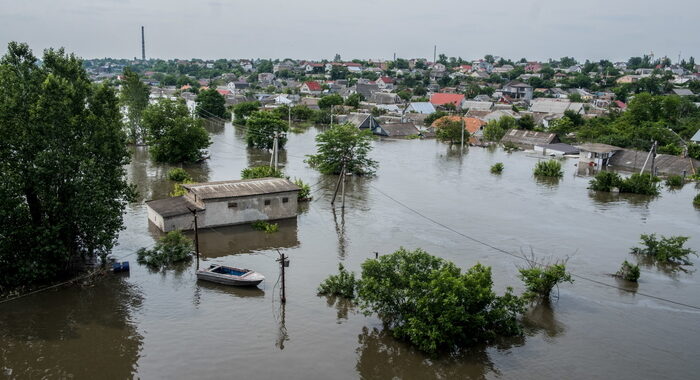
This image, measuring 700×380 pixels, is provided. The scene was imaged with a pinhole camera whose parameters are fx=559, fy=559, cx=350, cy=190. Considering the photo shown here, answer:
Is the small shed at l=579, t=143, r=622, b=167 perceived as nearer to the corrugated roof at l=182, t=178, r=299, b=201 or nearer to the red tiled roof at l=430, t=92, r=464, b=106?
the corrugated roof at l=182, t=178, r=299, b=201

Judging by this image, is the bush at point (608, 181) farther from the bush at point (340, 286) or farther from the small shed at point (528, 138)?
the bush at point (340, 286)

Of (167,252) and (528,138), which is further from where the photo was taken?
(528,138)

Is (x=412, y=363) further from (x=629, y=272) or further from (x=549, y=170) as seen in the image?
(x=549, y=170)

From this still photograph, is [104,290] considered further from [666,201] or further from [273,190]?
[666,201]

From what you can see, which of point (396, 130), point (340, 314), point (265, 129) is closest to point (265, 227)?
point (340, 314)

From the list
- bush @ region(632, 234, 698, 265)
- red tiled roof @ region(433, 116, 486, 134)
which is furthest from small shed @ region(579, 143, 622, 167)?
bush @ region(632, 234, 698, 265)

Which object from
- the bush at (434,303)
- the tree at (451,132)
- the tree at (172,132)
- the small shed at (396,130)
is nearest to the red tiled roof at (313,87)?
the small shed at (396,130)

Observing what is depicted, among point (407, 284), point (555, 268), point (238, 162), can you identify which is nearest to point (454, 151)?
point (238, 162)
